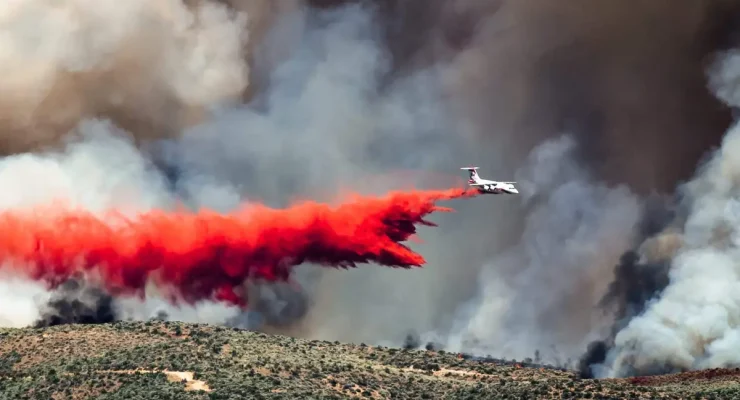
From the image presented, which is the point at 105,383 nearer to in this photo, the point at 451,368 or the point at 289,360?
the point at 289,360

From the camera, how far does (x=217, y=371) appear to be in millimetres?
114375

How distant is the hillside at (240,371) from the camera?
359 feet

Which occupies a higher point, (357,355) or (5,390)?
(357,355)

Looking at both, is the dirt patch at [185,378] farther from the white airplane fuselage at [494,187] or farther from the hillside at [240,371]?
the white airplane fuselage at [494,187]

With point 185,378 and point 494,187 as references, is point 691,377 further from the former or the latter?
point 185,378

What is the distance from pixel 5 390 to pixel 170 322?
1380 inches

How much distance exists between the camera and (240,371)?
116188mm

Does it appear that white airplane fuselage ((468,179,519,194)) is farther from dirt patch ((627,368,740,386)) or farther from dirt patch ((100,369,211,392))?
dirt patch ((100,369,211,392))

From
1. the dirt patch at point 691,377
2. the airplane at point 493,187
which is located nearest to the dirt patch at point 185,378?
the airplane at point 493,187

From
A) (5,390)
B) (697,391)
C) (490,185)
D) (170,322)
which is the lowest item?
(5,390)

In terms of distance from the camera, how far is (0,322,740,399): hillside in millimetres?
109438

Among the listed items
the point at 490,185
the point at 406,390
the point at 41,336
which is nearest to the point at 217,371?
the point at 406,390

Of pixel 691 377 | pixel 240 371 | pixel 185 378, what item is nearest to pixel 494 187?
pixel 691 377

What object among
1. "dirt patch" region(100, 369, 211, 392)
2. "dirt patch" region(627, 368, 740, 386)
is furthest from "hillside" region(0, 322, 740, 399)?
"dirt patch" region(627, 368, 740, 386)
